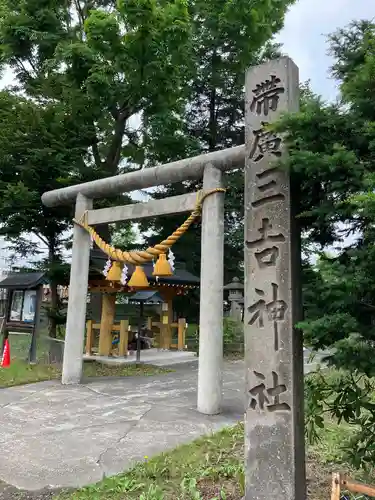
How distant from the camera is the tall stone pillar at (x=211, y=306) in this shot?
5.82m

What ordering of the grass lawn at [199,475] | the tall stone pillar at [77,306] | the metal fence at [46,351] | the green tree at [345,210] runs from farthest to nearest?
the metal fence at [46,351] → the tall stone pillar at [77,306] → the grass lawn at [199,475] → the green tree at [345,210]

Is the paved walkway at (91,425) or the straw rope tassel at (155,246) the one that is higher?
the straw rope tassel at (155,246)

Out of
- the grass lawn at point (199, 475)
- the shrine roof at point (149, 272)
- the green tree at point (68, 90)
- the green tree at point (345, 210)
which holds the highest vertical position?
the green tree at point (68, 90)

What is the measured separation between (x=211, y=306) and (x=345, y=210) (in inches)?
141

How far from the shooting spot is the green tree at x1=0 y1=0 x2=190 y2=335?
1099 cm

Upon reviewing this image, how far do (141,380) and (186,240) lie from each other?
346 inches

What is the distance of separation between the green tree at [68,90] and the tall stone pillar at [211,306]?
5.83m

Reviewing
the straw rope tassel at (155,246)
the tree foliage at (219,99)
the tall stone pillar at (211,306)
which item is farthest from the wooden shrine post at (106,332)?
the tall stone pillar at (211,306)

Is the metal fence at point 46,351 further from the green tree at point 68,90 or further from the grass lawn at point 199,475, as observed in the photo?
the grass lawn at point 199,475

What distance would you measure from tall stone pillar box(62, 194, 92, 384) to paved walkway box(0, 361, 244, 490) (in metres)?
0.37

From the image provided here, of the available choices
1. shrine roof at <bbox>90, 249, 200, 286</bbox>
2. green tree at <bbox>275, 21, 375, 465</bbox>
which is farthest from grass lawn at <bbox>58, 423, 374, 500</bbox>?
shrine roof at <bbox>90, 249, 200, 286</bbox>

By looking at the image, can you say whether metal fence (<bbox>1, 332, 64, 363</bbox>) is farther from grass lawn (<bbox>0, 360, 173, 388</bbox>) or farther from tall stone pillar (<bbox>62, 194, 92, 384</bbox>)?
tall stone pillar (<bbox>62, 194, 92, 384</bbox>)

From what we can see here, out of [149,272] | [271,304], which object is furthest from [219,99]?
[271,304]

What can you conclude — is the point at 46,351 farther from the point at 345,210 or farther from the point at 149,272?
the point at 345,210
